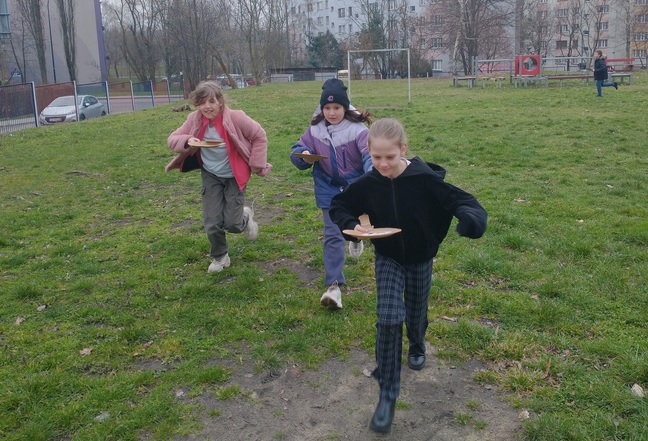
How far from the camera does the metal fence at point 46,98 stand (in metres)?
21.1

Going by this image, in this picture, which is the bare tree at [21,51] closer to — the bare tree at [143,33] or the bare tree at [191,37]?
the bare tree at [143,33]

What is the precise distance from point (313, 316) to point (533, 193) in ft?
15.6

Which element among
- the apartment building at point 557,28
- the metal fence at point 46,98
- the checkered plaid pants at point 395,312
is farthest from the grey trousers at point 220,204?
the apartment building at point 557,28

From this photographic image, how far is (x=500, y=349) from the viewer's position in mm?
4160

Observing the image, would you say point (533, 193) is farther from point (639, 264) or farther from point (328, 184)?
point (328, 184)

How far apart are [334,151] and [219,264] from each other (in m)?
1.84

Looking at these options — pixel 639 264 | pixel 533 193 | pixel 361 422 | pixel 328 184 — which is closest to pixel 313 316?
pixel 328 184

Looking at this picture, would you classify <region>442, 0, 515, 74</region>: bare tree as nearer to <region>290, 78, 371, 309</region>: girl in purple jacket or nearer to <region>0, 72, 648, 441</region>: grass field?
<region>0, 72, 648, 441</region>: grass field

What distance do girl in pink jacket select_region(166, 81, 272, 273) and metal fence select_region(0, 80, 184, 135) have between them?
1735 cm

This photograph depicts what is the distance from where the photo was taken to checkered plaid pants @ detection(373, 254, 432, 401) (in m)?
3.39

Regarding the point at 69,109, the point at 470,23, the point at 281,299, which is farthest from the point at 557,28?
the point at 281,299

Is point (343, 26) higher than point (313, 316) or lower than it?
higher

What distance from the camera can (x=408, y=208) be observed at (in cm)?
355

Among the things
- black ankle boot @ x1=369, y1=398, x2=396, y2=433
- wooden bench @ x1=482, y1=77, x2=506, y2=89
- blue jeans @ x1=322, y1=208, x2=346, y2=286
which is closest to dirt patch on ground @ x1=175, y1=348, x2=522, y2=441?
A: black ankle boot @ x1=369, y1=398, x2=396, y2=433
